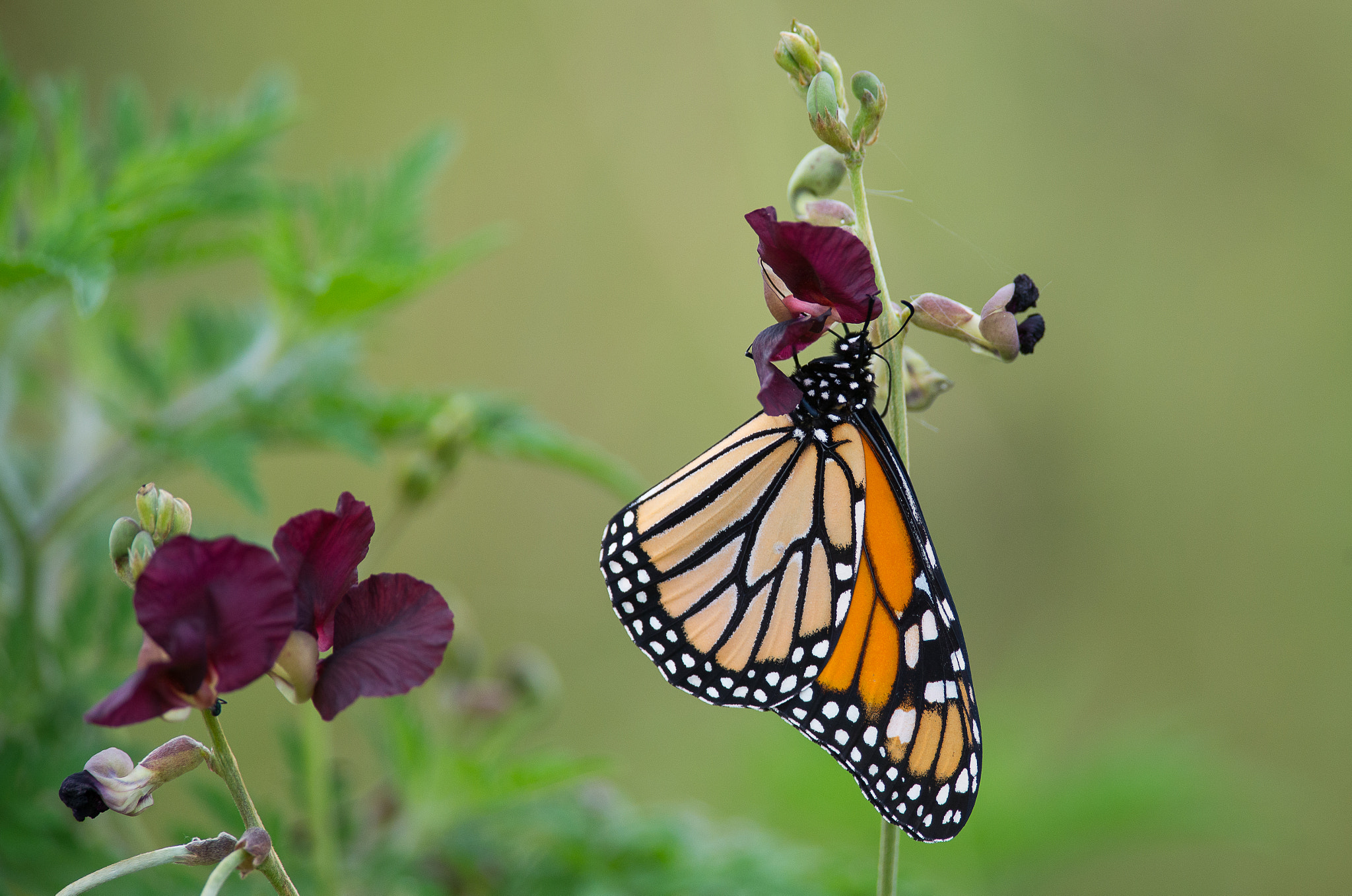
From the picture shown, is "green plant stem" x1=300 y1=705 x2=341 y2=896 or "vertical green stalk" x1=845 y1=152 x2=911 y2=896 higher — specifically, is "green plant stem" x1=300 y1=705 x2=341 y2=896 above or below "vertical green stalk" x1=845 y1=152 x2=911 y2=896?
below

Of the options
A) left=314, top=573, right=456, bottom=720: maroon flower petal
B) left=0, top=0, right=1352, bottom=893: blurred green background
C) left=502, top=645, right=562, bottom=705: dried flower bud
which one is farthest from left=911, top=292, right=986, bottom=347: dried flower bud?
left=0, top=0, right=1352, bottom=893: blurred green background

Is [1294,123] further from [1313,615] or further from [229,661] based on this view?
[229,661]

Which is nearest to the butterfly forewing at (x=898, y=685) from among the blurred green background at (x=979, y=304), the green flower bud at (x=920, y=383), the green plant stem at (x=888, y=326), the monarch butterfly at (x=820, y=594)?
the monarch butterfly at (x=820, y=594)

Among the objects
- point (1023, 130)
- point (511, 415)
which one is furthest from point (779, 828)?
point (1023, 130)

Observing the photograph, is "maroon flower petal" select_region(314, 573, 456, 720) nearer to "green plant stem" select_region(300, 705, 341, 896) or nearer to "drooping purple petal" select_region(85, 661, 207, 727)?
"drooping purple petal" select_region(85, 661, 207, 727)

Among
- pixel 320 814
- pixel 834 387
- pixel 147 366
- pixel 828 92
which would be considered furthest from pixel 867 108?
pixel 147 366

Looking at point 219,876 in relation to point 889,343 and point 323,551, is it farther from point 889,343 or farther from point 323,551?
point 889,343

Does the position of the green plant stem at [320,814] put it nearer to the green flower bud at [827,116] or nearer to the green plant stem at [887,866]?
the green plant stem at [887,866]
